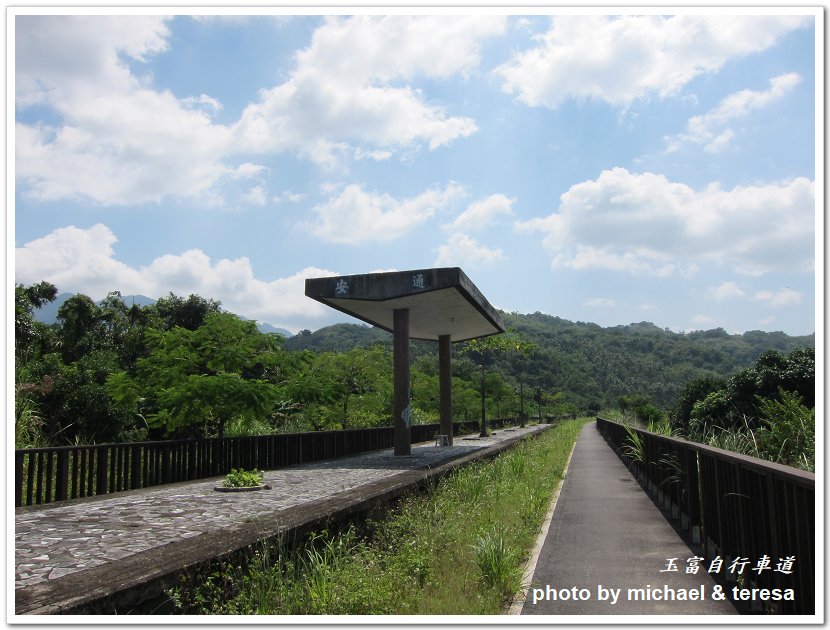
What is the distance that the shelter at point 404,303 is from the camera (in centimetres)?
1625

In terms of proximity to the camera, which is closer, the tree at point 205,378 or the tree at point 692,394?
the tree at point 205,378

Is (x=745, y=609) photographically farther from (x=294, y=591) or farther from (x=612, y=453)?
(x=612, y=453)

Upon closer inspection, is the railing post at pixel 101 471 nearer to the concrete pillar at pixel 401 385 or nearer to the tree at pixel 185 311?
the concrete pillar at pixel 401 385

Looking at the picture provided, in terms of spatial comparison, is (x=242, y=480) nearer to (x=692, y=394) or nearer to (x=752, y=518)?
(x=752, y=518)

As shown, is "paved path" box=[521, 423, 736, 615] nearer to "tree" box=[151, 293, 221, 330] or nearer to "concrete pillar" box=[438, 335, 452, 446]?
"concrete pillar" box=[438, 335, 452, 446]

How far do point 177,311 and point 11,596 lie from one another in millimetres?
35292

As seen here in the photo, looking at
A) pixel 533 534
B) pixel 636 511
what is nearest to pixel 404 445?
pixel 636 511

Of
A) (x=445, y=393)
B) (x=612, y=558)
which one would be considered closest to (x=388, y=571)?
(x=612, y=558)

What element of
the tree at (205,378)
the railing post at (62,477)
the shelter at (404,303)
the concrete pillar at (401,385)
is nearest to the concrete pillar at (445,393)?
the shelter at (404,303)

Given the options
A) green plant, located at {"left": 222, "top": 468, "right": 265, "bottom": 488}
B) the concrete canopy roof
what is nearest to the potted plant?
green plant, located at {"left": 222, "top": 468, "right": 265, "bottom": 488}

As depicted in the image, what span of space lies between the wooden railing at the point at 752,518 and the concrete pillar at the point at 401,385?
10934mm

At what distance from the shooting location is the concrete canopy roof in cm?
1612

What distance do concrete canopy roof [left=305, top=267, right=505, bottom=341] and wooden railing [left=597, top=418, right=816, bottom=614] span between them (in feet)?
29.6

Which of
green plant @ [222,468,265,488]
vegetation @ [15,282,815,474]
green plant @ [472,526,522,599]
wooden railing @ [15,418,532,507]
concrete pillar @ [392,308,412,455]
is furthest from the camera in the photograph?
concrete pillar @ [392,308,412,455]
